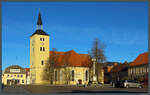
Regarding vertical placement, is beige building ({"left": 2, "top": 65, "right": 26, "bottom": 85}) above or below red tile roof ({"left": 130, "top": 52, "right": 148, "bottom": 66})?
below

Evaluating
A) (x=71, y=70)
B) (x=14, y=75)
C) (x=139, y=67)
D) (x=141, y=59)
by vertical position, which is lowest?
(x=14, y=75)

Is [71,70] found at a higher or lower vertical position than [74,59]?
lower

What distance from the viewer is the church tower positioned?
8181cm

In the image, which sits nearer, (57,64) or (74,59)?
(57,64)

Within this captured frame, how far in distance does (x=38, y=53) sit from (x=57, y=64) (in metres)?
9.98

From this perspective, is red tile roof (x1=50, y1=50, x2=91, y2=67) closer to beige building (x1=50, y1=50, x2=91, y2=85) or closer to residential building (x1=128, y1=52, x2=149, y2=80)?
beige building (x1=50, y1=50, x2=91, y2=85)

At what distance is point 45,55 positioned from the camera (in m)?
84.0

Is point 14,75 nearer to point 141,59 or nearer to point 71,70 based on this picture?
point 71,70

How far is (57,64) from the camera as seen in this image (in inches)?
3009

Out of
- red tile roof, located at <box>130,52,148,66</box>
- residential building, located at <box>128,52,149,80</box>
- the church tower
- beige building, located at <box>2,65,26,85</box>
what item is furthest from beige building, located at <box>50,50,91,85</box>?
beige building, located at <box>2,65,26,85</box>

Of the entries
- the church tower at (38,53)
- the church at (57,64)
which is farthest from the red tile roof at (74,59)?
the church tower at (38,53)

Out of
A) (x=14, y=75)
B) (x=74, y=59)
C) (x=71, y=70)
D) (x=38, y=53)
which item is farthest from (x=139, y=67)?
(x=14, y=75)

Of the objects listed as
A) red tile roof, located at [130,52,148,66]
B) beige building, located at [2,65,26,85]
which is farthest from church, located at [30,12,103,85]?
red tile roof, located at [130,52,148,66]

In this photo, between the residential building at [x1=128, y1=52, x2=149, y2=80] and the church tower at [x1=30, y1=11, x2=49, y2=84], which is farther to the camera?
the church tower at [x1=30, y1=11, x2=49, y2=84]
